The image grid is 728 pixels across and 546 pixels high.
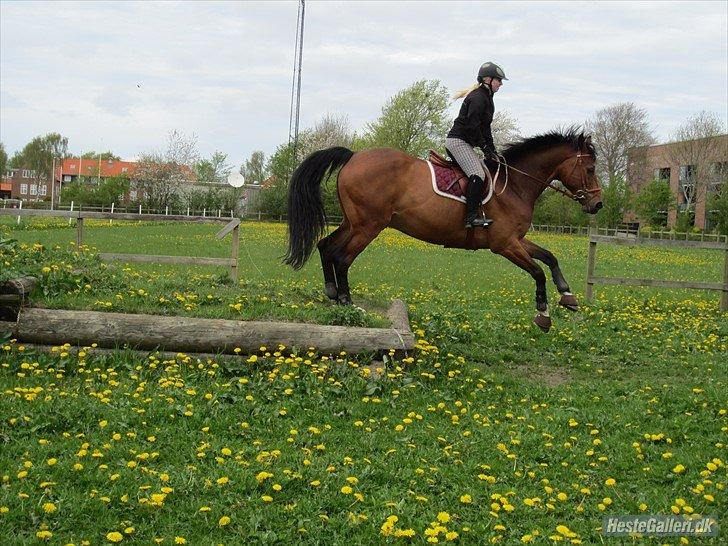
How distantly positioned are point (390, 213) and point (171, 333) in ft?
11.3

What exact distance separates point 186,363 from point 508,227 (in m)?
4.84

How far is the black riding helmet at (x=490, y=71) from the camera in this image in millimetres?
9148

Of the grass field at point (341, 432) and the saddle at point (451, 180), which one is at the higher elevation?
the saddle at point (451, 180)

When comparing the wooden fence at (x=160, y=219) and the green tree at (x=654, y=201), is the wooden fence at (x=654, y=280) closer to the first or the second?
the wooden fence at (x=160, y=219)

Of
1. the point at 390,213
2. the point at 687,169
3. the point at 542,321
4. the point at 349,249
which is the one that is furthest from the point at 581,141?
the point at 687,169

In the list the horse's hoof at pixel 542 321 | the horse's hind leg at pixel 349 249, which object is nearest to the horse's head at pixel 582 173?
the horse's hoof at pixel 542 321

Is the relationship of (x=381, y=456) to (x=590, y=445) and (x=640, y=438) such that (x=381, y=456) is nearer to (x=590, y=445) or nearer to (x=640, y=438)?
(x=590, y=445)

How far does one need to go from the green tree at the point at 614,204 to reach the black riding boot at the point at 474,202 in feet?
176

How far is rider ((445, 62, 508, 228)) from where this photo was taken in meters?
9.15

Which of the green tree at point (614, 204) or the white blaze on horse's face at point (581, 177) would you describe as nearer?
the white blaze on horse's face at point (581, 177)

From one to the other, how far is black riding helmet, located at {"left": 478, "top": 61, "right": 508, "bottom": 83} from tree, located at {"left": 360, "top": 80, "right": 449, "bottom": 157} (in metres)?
48.6

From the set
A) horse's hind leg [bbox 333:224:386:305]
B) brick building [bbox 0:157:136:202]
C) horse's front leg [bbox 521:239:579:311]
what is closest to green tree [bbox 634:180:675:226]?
horse's front leg [bbox 521:239:579:311]

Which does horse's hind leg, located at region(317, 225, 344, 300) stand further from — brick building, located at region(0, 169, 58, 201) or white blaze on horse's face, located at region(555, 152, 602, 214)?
brick building, located at region(0, 169, 58, 201)

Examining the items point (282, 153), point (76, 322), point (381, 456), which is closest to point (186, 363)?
point (76, 322)
